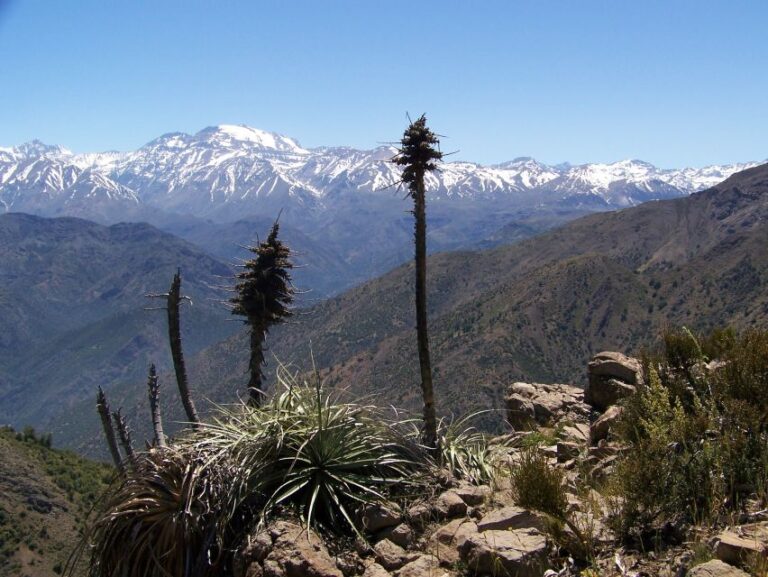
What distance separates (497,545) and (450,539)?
0.79 metres

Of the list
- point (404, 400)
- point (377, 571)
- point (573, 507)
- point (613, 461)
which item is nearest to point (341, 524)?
point (377, 571)

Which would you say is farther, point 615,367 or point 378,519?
point 615,367

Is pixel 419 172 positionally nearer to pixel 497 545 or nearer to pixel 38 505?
pixel 497 545

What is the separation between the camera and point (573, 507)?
6.57 m

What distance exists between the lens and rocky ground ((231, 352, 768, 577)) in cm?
523

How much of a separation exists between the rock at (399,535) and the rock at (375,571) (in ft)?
1.42

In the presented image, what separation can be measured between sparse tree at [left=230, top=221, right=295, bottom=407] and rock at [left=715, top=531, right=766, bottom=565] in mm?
16563

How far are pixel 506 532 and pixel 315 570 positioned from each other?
186cm

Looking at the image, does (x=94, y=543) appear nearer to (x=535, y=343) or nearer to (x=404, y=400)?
(x=404, y=400)

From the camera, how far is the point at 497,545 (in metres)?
5.80

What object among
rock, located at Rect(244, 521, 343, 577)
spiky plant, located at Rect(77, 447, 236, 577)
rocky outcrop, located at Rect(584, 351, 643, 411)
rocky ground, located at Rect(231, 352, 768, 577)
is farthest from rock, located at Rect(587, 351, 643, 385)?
spiky plant, located at Rect(77, 447, 236, 577)

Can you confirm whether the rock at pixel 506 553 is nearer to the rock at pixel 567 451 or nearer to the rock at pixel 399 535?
the rock at pixel 399 535

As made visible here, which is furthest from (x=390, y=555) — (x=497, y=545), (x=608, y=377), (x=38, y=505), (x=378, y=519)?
(x=38, y=505)

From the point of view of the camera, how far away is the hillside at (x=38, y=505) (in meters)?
59.7
